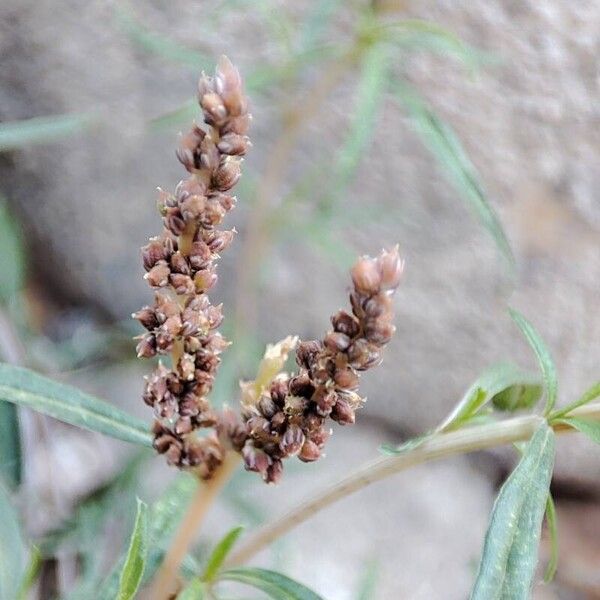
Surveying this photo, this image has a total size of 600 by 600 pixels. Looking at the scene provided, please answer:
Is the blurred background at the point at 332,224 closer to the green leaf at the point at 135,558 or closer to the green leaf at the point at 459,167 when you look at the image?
the green leaf at the point at 459,167

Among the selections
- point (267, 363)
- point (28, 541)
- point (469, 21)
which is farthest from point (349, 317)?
point (469, 21)

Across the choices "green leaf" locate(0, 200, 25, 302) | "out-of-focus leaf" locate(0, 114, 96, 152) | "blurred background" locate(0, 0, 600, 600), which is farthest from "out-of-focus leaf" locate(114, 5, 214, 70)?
"green leaf" locate(0, 200, 25, 302)

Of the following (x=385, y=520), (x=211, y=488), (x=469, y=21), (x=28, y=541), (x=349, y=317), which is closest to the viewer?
(x=349, y=317)

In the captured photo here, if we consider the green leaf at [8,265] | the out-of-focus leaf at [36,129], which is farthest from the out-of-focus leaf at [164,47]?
the green leaf at [8,265]

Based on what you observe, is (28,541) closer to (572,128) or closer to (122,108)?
(122,108)

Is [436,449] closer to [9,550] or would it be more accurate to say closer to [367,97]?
[9,550]

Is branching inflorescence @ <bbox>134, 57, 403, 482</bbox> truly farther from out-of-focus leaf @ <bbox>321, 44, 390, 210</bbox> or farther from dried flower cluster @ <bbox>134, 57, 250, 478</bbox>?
out-of-focus leaf @ <bbox>321, 44, 390, 210</bbox>
